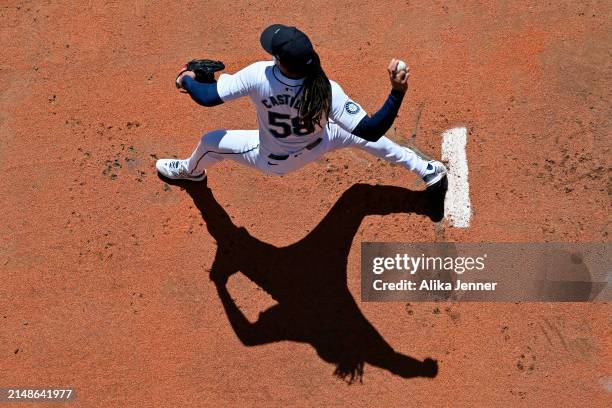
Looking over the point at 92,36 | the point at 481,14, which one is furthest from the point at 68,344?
the point at 481,14

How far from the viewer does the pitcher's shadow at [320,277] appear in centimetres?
477

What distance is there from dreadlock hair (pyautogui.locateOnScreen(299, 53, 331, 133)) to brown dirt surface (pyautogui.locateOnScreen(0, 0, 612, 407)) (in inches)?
63.1

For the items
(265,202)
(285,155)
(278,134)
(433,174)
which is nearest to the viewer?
(278,134)

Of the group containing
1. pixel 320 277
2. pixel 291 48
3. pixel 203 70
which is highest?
pixel 203 70

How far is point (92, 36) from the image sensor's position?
5730 mm

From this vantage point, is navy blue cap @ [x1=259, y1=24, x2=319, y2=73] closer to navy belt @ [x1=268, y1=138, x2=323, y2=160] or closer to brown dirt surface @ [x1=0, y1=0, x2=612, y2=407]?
navy belt @ [x1=268, y1=138, x2=323, y2=160]

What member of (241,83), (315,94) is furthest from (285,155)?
(315,94)

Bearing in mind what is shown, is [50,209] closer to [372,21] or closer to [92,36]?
[92,36]

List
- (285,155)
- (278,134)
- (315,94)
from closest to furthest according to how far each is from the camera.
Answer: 1. (315,94)
2. (278,134)
3. (285,155)

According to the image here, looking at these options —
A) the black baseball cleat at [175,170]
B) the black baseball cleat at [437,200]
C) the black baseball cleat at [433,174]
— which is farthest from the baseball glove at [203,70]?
the black baseball cleat at [437,200]

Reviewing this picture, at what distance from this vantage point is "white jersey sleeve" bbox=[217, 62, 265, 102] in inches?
148

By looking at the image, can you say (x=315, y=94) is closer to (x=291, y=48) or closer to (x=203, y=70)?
(x=291, y=48)

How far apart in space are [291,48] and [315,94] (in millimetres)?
354

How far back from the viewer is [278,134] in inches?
158
